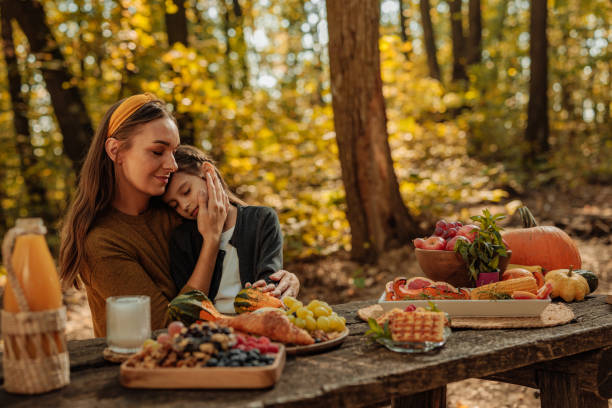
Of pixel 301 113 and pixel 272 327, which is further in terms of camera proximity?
pixel 301 113

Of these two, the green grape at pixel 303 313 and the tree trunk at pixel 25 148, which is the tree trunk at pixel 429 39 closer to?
the tree trunk at pixel 25 148

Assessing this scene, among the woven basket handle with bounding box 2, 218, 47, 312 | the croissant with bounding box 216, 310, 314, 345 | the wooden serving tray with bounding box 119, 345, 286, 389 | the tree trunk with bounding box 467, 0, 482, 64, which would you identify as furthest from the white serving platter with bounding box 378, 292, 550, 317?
the tree trunk with bounding box 467, 0, 482, 64

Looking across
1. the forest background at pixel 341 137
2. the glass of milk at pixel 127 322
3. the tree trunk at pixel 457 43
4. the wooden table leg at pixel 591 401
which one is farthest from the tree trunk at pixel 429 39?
the glass of milk at pixel 127 322

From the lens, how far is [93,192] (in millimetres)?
2898

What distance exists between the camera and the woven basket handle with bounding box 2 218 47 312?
1.60 metres

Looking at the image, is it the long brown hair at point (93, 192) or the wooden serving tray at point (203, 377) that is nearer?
the wooden serving tray at point (203, 377)

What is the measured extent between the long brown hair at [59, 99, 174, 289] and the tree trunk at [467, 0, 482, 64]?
41.3 feet

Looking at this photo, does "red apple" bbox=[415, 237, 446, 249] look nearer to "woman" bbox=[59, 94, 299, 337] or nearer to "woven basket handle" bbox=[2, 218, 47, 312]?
"woman" bbox=[59, 94, 299, 337]

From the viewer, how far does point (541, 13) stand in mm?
10070

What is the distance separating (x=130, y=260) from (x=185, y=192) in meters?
0.45

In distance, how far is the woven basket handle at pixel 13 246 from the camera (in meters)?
1.60

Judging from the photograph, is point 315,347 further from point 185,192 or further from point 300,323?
point 185,192

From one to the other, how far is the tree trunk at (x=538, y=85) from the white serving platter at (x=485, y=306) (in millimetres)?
8783

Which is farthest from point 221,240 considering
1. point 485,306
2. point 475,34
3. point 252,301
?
point 475,34
